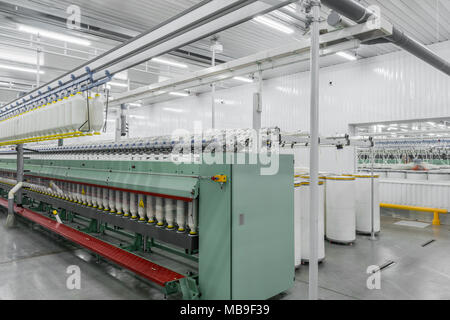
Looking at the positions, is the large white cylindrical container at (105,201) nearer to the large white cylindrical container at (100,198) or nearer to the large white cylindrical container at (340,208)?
the large white cylindrical container at (100,198)

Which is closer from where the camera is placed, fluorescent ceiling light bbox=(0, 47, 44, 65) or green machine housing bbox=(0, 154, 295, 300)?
green machine housing bbox=(0, 154, 295, 300)

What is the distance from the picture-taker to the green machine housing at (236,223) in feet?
8.32

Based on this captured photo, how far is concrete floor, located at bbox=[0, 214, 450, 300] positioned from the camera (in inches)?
123

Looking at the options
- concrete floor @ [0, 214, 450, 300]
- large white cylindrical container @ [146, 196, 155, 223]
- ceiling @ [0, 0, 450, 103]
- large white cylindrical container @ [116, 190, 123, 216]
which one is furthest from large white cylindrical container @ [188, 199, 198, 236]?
ceiling @ [0, 0, 450, 103]

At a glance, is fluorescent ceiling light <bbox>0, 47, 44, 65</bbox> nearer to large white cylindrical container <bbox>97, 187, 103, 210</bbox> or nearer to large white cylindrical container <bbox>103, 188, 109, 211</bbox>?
large white cylindrical container <bbox>97, 187, 103, 210</bbox>

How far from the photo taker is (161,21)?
251 inches

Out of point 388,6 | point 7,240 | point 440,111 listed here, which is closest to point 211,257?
point 7,240

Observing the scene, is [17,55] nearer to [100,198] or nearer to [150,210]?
[100,198]

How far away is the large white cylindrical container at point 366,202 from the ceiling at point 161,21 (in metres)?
3.37

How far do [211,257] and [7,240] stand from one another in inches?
170

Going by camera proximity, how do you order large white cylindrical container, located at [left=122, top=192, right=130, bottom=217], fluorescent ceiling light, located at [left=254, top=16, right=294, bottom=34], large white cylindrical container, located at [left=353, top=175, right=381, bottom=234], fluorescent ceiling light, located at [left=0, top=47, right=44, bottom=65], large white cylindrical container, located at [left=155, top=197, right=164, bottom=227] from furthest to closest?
fluorescent ceiling light, located at [left=0, top=47, right=44, bottom=65] < fluorescent ceiling light, located at [left=254, top=16, right=294, bottom=34] < large white cylindrical container, located at [left=353, top=175, right=381, bottom=234] < large white cylindrical container, located at [left=122, top=192, right=130, bottom=217] < large white cylindrical container, located at [left=155, top=197, right=164, bottom=227]

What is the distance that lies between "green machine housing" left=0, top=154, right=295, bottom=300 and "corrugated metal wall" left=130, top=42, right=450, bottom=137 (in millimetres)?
6124

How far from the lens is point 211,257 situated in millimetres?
2656

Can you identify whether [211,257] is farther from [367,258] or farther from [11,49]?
[11,49]
